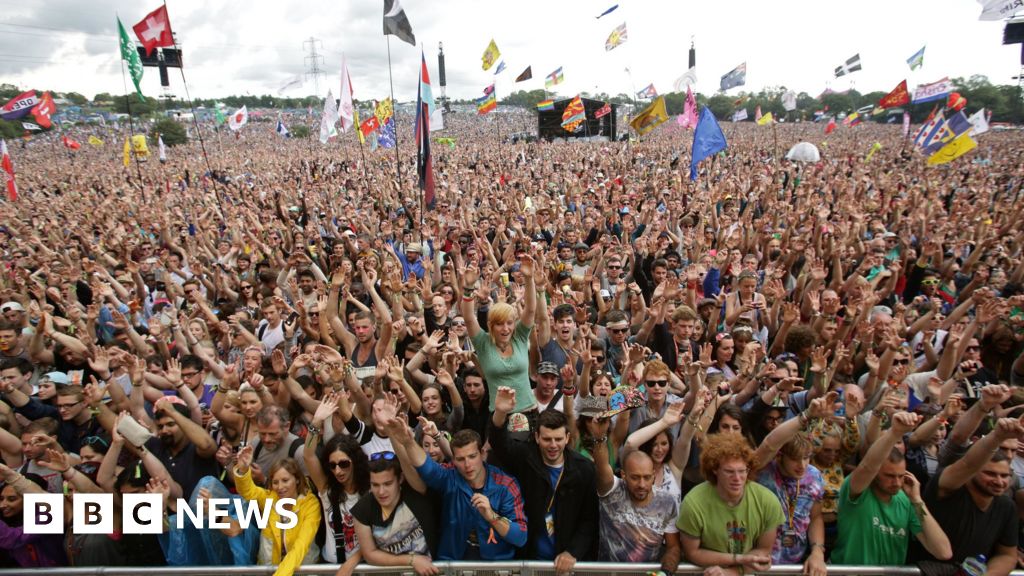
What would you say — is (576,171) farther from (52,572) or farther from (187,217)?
(52,572)

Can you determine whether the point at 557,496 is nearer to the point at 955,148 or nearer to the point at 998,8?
the point at 955,148

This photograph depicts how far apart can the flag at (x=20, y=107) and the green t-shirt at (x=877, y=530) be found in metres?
23.5

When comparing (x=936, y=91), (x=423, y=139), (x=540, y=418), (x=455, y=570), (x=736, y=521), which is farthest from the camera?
(x=936, y=91)

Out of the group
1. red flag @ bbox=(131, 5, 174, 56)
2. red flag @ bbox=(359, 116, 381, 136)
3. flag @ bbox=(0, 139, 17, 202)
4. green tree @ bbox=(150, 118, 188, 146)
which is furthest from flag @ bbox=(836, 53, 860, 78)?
green tree @ bbox=(150, 118, 188, 146)

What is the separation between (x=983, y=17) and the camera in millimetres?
11477

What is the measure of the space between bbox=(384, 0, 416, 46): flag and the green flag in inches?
293

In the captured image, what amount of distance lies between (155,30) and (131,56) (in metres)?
1.89

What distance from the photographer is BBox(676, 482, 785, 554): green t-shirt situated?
2602 millimetres

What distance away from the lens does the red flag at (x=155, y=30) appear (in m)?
10.8

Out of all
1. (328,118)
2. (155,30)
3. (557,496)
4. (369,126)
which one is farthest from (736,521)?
(369,126)

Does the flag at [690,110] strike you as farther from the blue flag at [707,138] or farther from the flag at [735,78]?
the blue flag at [707,138]

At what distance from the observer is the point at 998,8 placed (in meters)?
11.3

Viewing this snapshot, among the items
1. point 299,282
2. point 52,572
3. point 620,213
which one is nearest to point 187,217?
point 299,282

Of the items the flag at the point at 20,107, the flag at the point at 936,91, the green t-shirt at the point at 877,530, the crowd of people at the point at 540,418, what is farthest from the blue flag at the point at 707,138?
the flag at the point at 20,107
